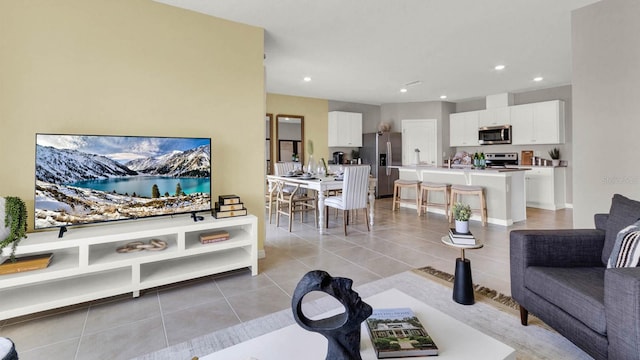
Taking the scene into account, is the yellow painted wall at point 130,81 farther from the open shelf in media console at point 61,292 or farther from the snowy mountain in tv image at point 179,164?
the open shelf in media console at point 61,292

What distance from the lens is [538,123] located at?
645cm

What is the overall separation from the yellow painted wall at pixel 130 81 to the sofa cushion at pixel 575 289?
2479mm

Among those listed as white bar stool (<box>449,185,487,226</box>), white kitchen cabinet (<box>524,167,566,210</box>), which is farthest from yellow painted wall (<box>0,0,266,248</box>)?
white kitchen cabinet (<box>524,167,566,210</box>)

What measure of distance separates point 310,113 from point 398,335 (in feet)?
21.4

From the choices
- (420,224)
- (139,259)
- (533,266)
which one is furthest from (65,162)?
(420,224)

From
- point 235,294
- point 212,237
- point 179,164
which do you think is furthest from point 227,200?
point 235,294

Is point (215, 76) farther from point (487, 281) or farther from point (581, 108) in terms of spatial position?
point (581, 108)

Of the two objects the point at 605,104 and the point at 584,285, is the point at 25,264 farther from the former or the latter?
the point at 605,104

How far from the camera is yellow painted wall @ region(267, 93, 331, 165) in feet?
22.6

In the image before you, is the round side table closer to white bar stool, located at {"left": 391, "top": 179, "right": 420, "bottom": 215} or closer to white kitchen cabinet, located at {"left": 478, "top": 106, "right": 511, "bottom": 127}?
white bar stool, located at {"left": 391, "top": 179, "right": 420, "bottom": 215}

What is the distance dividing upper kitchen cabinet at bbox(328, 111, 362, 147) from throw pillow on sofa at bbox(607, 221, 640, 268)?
20.5ft

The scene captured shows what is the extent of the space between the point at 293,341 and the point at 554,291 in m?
1.42

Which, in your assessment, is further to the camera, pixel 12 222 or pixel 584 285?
pixel 12 222

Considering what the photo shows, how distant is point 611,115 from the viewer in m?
2.78
